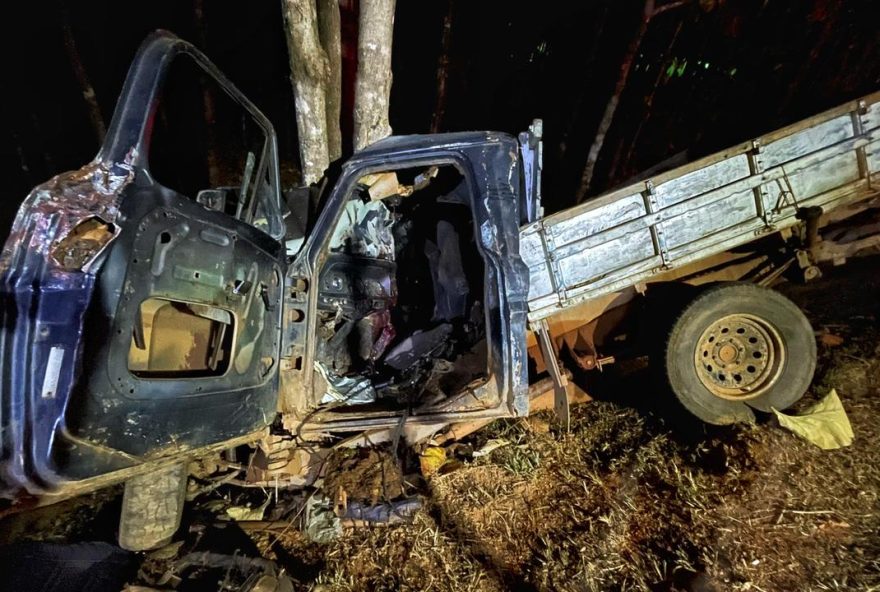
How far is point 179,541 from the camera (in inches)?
99.9

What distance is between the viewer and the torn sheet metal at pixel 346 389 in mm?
2825

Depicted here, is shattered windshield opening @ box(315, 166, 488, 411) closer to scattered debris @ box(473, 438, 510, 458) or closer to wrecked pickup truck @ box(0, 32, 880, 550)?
wrecked pickup truck @ box(0, 32, 880, 550)

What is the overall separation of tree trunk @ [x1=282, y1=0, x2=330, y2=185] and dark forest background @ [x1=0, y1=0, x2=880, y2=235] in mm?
5766

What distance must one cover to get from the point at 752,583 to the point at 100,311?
2880 mm

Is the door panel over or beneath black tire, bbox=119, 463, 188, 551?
over

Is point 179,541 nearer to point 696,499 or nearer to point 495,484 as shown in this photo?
point 495,484

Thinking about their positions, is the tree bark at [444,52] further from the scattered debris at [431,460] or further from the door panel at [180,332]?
the scattered debris at [431,460]

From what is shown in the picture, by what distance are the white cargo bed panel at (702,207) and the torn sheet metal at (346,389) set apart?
129 centimetres

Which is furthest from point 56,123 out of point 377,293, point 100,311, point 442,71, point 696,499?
point 696,499

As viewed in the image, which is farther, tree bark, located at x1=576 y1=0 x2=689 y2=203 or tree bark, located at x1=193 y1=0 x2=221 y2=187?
tree bark, located at x1=576 y1=0 x2=689 y2=203

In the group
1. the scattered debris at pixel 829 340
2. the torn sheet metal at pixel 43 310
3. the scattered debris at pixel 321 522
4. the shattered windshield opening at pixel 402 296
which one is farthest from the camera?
the scattered debris at pixel 829 340

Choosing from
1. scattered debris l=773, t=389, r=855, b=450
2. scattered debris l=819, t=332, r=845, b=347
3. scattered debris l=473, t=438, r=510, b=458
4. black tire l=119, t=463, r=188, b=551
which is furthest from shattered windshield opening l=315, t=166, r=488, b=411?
scattered debris l=819, t=332, r=845, b=347

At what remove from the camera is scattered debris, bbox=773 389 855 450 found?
2.37 meters

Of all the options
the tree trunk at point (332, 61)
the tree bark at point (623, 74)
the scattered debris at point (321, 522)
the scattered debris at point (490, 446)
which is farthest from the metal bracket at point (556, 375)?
the tree bark at point (623, 74)
